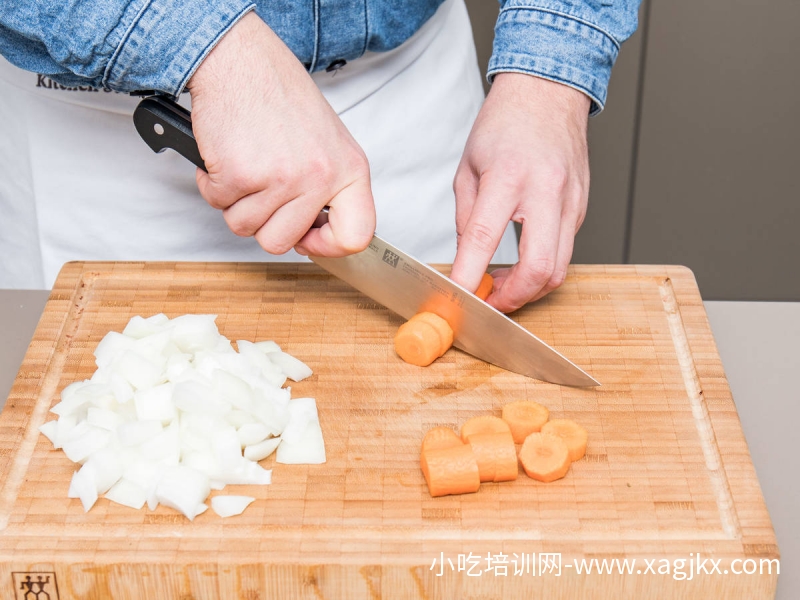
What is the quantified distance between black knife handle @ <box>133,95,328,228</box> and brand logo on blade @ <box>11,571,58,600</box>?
70 cm

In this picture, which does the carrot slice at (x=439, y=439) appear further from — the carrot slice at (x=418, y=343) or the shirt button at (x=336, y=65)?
the shirt button at (x=336, y=65)

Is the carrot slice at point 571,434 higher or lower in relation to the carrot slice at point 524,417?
higher

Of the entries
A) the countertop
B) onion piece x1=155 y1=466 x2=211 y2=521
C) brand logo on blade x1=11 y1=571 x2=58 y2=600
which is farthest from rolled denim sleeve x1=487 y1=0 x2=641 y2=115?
brand logo on blade x1=11 y1=571 x2=58 y2=600

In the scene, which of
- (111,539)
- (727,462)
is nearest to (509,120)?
(727,462)

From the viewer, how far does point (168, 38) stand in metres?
1.40

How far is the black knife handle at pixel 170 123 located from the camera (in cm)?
154

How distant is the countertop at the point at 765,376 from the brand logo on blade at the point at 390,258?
0.68 m

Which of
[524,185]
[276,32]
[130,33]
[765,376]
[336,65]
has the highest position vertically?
[130,33]

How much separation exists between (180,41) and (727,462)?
109cm

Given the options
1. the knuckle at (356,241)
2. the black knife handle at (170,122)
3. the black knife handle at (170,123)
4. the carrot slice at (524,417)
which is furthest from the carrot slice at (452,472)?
the black knife handle at (170,122)

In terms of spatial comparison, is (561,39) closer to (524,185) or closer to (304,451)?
(524,185)

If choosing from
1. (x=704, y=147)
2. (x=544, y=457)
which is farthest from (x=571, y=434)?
(x=704, y=147)

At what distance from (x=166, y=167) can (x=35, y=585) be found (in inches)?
36.1

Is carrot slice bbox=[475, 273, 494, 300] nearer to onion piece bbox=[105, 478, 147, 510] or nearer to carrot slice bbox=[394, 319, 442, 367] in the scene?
carrot slice bbox=[394, 319, 442, 367]
